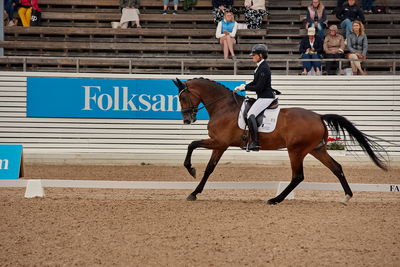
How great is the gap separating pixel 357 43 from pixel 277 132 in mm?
8414

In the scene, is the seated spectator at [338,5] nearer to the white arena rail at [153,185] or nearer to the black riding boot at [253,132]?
the white arena rail at [153,185]

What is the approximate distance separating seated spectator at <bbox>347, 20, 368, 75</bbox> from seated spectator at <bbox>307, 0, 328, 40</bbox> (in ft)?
3.32

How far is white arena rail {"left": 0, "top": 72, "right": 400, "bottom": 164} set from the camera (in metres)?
17.6

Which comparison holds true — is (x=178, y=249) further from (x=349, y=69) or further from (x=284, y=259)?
(x=349, y=69)

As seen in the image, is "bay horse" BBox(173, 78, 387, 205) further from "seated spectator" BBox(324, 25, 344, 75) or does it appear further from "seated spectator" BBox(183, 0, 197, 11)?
"seated spectator" BBox(183, 0, 197, 11)

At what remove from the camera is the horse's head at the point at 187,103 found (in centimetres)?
1126

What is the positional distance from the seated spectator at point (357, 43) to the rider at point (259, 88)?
7919mm

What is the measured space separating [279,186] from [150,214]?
2825 mm

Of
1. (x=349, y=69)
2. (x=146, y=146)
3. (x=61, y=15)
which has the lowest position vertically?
(x=146, y=146)

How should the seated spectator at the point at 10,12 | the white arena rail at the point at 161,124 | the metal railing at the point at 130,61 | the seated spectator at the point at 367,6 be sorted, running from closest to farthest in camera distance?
the white arena rail at the point at 161,124 → the metal railing at the point at 130,61 → the seated spectator at the point at 10,12 → the seated spectator at the point at 367,6

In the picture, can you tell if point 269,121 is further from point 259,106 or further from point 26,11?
point 26,11

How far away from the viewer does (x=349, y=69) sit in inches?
714

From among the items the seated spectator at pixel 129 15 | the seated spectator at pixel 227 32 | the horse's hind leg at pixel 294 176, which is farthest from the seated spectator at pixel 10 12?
the horse's hind leg at pixel 294 176

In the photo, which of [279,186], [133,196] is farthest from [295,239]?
[133,196]
